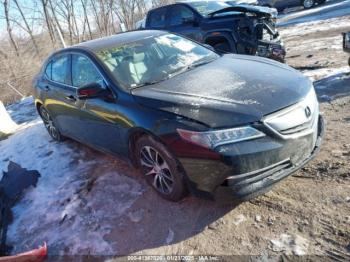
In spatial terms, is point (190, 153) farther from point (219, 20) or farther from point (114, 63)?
point (219, 20)

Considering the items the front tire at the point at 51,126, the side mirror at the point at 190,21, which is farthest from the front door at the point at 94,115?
the side mirror at the point at 190,21

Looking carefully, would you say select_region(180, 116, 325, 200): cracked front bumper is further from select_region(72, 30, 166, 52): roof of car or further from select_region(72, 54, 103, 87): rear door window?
select_region(72, 30, 166, 52): roof of car

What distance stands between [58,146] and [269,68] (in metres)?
3.88

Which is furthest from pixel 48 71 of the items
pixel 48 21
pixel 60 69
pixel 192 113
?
pixel 48 21

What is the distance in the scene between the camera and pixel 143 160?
3.74 meters

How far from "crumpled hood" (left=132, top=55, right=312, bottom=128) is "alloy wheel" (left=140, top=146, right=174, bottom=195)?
1.68ft

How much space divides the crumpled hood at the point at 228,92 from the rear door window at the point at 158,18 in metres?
6.04

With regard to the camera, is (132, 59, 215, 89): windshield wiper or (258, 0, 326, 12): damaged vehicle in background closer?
(132, 59, 215, 89): windshield wiper

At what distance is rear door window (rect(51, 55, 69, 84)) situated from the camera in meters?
5.03

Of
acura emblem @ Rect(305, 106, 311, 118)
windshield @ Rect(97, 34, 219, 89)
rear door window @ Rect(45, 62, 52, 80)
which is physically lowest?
acura emblem @ Rect(305, 106, 311, 118)

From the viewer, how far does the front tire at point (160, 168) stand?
331 centimetres

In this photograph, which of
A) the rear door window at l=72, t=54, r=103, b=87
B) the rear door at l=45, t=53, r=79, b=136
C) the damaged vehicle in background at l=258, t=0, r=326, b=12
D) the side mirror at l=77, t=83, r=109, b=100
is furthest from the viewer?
the damaged vehicle in background at l=258, t=0, r=326, b=12

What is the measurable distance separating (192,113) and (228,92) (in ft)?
1.50

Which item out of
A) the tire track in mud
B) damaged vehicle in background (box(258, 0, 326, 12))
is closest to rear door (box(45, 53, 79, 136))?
the tire track in mud
